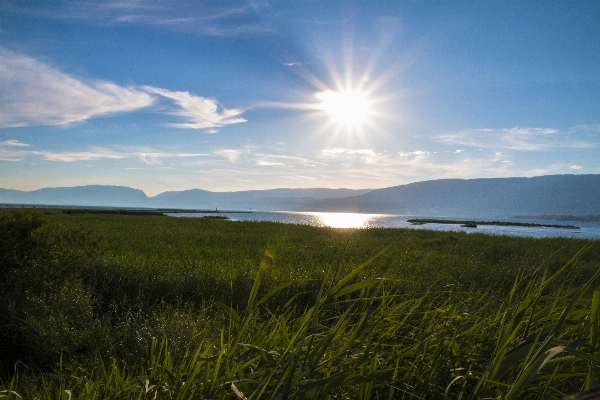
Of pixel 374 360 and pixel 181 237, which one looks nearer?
pixel 374 360

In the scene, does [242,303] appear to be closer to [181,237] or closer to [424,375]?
[424,375]

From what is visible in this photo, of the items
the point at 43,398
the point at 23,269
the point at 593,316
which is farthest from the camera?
the point at 23,269

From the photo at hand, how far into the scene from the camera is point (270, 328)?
15.8 feet

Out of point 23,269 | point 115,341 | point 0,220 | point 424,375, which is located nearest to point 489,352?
point 424,375

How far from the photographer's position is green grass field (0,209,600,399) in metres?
1.80

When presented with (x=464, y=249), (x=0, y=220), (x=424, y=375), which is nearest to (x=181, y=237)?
(x=0, y=220)

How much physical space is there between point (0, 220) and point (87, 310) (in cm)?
290

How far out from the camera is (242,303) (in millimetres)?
7535

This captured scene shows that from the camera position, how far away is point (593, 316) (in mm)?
1617

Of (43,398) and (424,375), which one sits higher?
(424,375)

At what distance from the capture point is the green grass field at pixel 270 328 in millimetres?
1803

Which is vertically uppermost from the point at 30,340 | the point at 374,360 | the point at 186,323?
the point at 374,360

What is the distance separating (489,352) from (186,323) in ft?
12.0

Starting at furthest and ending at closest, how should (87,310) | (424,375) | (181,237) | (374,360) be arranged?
(181,237), (87,310), (424,375), (374,360)
